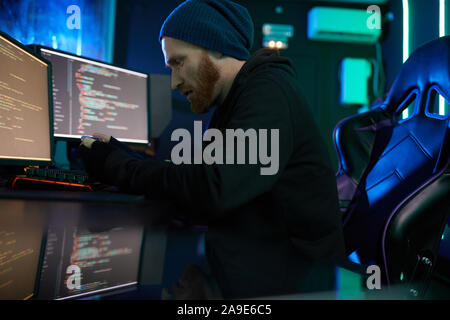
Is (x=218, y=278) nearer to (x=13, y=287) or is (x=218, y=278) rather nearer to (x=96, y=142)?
(x=13, y=287)

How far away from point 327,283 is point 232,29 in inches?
32.5

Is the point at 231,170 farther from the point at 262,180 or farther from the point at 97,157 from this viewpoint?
the point at 97,157

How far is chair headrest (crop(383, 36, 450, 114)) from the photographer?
89 centimetres

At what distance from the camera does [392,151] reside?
106 centimetres

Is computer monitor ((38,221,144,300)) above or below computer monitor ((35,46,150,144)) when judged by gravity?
below

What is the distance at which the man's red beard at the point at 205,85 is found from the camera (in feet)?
3.26

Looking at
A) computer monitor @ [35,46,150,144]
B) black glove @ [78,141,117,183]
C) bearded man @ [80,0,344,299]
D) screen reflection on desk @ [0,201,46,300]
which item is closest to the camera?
screen reflection on desk @ [0,201,46,300]

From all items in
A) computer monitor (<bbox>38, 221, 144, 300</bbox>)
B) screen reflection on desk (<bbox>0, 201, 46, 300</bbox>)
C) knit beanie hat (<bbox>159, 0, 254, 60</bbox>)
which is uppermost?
knit beanie hat (<bbox>159, 0, 254, 60</bbox>)

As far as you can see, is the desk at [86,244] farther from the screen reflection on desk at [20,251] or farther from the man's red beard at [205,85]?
the man's red beard at [205,85]

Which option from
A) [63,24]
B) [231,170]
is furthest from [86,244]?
[63,24]

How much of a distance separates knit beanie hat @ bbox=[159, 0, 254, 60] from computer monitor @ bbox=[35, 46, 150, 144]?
0.56 metres

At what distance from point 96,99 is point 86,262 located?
1.23 meters

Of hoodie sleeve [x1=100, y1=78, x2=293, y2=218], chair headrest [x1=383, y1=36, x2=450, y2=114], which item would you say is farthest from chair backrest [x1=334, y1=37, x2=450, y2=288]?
hoodie sleeve [x1=100, y1=78, x2=293, y2=218]

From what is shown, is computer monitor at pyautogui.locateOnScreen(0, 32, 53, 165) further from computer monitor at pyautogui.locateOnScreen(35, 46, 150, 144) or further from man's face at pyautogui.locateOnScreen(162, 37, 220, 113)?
man's face at pyautogui.locateOnScreen(162, 37, 220, 113)
